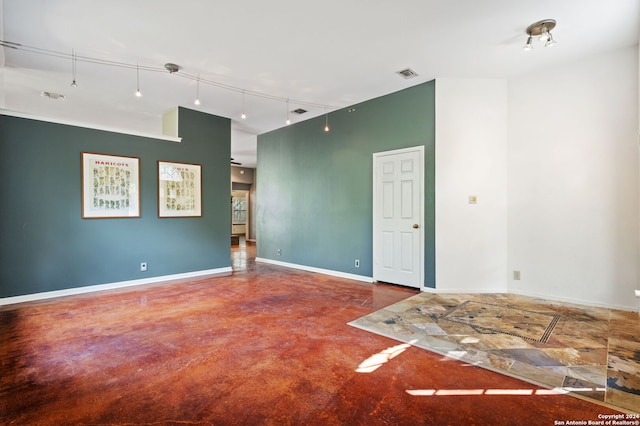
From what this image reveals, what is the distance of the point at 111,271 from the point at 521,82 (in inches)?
269

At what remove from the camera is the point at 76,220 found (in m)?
4.53

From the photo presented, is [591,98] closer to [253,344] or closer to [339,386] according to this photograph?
[339,386]

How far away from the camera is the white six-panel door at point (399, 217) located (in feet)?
15.6

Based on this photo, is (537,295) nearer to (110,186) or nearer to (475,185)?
(475,185)

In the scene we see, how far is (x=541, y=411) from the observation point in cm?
185

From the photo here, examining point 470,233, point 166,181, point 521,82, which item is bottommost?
point 470,233

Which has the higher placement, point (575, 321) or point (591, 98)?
point (591, 98)

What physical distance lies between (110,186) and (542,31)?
611cm

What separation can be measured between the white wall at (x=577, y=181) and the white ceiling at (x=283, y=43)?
35cm

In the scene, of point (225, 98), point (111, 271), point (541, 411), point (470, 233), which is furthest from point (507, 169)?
point (111, 271)

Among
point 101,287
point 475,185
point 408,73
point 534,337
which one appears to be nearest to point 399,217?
point 475,185

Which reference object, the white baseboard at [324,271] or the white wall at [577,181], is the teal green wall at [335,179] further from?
the white wall at [577,181]

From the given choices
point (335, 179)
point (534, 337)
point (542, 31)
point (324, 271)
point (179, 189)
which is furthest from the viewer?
point (324, 271)

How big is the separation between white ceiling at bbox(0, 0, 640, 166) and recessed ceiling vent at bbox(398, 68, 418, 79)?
82 mm
